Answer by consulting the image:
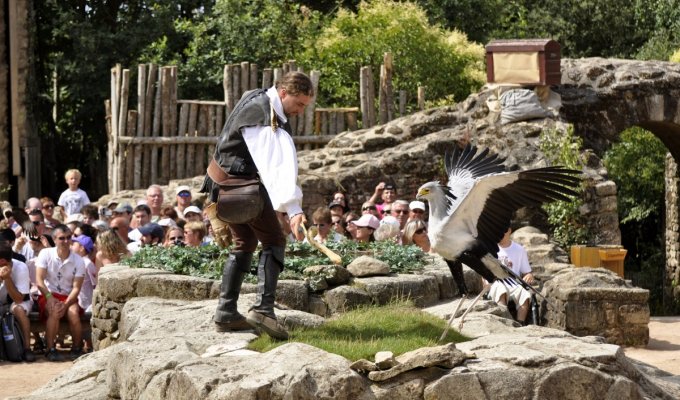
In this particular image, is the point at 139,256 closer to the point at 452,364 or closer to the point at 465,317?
the point at 465,317

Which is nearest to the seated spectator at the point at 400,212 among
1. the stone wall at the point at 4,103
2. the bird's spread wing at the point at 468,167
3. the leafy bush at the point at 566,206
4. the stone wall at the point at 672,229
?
the leafy bush at the point at 566,206

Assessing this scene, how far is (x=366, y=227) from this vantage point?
13.0 m

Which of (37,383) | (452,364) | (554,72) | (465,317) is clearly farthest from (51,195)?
(452,364)

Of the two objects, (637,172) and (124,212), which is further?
(637,172)

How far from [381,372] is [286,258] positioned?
354cm

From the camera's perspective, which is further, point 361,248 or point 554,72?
point 554,72

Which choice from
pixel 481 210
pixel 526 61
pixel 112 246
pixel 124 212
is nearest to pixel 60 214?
pixel 124 212

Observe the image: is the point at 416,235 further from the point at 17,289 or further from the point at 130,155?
the point at 130,155

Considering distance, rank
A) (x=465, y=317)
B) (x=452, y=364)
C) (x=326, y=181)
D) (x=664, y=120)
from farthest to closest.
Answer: (x=664, y=120) → (x=326, y=181) → (x=465, y=317) → (x=452, y=364)

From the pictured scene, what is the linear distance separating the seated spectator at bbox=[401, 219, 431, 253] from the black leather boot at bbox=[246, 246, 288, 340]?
443 cm

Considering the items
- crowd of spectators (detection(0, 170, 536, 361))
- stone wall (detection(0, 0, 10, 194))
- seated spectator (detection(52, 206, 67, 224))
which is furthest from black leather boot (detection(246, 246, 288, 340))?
stone wall (detection(0, 0, 10, 194))

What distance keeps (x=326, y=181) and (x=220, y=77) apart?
727 centimetres

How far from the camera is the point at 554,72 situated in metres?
16.4

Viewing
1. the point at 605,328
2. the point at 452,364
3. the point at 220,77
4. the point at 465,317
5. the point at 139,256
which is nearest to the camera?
the point at 452,364
